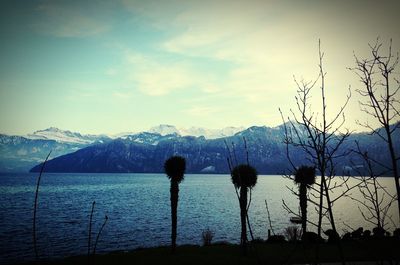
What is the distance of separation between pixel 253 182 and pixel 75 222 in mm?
63095

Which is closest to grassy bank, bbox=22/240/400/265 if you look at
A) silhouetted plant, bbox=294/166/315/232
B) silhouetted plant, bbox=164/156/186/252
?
silhouetted plant, bbox=164/156/186/252

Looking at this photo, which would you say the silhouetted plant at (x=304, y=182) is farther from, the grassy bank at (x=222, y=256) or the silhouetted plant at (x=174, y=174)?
the silhouetted plant at (x=174, y=174)

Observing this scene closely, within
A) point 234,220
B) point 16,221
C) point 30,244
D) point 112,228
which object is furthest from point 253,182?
point 16,221

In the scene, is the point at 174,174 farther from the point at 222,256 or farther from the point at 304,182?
the point at 304,182

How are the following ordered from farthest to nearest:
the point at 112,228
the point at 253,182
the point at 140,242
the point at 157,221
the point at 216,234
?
the point at 157,221 → the point at 112,228 → the point at 216,234 → the point at 140,242 → the point at 253,182

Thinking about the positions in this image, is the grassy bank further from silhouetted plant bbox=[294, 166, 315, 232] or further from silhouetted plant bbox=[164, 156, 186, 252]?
silhouetted plant bbox=[294, 166, 315, 232]

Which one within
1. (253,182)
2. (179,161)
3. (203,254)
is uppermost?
(179,161)

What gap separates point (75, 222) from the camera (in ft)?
260

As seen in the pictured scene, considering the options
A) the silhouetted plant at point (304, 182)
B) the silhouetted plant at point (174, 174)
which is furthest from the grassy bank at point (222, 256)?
the silhouetted plant at point (304, 182)

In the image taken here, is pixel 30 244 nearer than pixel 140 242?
Yes

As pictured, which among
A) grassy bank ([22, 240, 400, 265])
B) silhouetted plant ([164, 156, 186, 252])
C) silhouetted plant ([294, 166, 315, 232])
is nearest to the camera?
silhouetted plant ([294, 166, 315, 232])

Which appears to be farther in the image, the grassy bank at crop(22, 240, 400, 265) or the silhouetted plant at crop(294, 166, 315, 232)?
the grassy bank at crop(22, 240, 400, 265)

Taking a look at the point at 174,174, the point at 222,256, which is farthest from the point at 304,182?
the point at 222,256

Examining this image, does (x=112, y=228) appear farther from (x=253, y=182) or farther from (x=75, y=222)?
(x=253, y=182)
